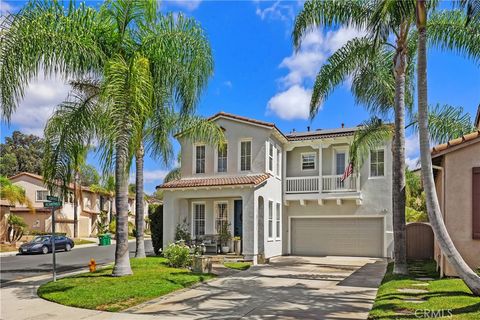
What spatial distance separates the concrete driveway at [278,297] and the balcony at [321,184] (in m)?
6.64

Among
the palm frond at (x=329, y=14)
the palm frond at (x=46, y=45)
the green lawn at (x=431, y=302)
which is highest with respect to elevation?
the palm frond at (x=329, y=14)

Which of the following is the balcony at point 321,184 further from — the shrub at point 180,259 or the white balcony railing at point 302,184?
the shrub at point 180,259

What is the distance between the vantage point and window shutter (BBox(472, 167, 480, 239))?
1170cm

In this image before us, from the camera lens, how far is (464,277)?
29.2 feet

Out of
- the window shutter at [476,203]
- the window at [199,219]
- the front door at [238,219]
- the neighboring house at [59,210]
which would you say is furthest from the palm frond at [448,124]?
the neighboring house at [59,210]

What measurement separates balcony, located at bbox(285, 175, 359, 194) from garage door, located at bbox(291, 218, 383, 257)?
182 centimetres

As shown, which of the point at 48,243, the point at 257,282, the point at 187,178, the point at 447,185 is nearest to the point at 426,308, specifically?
the point at 447,185

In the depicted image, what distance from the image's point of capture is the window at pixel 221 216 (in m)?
22.2

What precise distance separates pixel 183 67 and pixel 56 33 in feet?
13.4

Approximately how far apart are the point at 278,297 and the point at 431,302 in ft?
12.7

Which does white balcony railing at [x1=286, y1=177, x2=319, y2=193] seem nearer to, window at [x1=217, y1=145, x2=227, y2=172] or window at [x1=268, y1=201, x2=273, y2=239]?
window at [x1=268, y1=201, x2=273, y2=239]

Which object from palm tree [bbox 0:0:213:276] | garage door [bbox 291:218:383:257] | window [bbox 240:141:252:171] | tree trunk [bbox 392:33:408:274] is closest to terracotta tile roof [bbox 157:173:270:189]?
window [bbox 240:141:252:171]

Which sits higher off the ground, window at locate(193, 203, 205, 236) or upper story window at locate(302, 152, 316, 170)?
upper story window at locate(302, 152, 316, 170)

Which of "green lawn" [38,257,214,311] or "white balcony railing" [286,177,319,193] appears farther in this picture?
"white balcony railing" [286,177,319,193]
